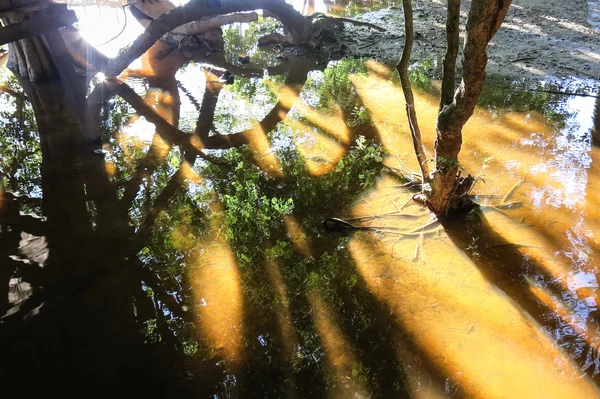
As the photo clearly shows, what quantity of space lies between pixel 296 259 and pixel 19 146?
499 cm

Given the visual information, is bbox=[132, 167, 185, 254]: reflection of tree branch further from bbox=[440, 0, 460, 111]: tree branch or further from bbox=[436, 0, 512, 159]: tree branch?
bbox=[440, 0, 460, 111]: tree branch

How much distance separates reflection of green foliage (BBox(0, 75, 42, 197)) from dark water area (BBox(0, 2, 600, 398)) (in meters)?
0.05

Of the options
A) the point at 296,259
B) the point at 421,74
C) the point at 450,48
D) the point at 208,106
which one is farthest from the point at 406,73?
the point at 208,106

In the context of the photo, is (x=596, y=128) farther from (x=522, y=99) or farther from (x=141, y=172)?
(x=141, y=172)

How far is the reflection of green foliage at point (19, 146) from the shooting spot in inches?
216

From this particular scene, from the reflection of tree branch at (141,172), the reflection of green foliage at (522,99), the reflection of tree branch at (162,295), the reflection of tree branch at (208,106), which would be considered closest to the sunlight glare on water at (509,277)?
the reflection of green foliage at (522,99)

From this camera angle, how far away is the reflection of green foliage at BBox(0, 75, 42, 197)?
18.0 feet

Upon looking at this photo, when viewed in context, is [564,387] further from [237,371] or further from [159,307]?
[159,307]

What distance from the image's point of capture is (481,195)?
475 cm

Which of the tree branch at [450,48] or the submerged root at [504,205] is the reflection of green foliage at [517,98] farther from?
the tree branch at [450,48]

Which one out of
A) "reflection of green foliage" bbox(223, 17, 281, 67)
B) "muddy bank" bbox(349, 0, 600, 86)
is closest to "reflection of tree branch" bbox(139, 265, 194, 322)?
"reflection of green foliage" bbox(223, 17, 281, 67)

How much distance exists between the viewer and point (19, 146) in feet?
20.7

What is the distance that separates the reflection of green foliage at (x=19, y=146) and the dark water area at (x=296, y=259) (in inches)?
1.9

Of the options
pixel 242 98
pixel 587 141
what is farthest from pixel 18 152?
pixel 587 141
